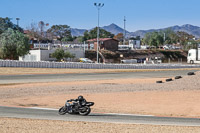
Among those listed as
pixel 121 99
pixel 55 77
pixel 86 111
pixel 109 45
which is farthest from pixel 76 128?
pixel 109 45

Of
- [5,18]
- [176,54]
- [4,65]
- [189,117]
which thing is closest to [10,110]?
[189,117]

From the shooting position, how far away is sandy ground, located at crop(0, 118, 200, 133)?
13547mm

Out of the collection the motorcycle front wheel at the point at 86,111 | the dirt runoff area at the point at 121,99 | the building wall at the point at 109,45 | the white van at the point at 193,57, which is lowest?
the dirt runoff area at the point at 121,99

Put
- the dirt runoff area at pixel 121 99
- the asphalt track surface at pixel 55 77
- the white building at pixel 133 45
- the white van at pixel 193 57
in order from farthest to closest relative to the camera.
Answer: the white building at pixel 133 45
the white van at pixel 193 57
the asphalt track surface at pixel 55 77
the dirt runoff area at pixel 121 99

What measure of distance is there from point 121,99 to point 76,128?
1176 centimetres

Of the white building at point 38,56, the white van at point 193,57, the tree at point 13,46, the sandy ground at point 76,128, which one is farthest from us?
the white van at point 193,57

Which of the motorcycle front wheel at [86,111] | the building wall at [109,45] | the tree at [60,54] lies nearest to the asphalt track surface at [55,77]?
the motorcycle front wheel at [86,111]

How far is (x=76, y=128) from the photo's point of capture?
14094 millimetres

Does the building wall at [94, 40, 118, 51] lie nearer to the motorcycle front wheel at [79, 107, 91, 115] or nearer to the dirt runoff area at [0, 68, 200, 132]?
the dirt runoff area at [0, 68, 200, 132]

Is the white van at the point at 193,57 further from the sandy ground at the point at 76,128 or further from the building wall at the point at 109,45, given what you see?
the sandy ground at the point at 76,128

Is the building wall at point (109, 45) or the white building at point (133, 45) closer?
the building wall at point (109, 45)

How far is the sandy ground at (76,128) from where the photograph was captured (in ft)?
44.4

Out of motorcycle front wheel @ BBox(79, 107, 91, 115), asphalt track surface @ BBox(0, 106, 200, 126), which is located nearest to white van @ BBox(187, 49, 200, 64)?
asphalt track surface @ BBox(0, 106, 200, 126)

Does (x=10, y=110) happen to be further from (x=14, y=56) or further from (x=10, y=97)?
(x=14, y=56)
